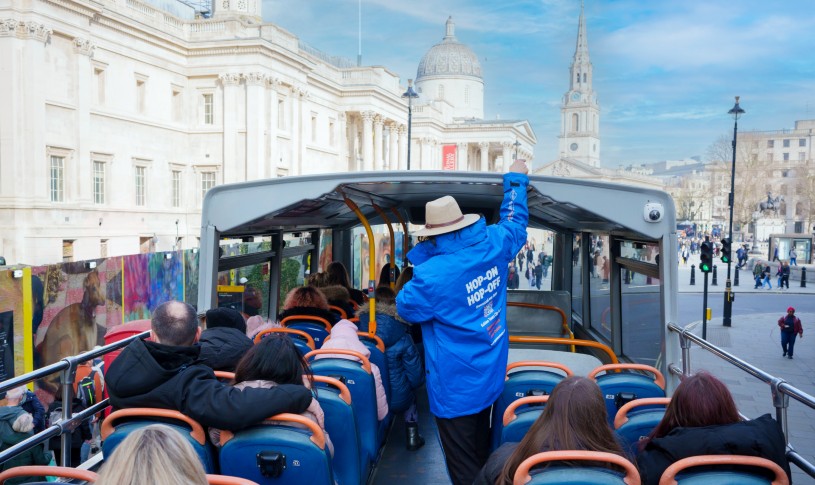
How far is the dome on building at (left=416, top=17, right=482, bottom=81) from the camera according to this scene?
4995 inches

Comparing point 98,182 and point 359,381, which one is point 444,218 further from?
point 98,182

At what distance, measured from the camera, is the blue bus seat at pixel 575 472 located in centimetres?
266

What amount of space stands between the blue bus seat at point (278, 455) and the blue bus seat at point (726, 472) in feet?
5.35

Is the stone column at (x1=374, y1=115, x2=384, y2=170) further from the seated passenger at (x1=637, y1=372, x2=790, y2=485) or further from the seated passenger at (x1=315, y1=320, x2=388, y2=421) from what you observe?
the seated passenger at (x1=637, y1=372, x2=790, y2=485)

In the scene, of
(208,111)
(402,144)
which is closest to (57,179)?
(208,111)

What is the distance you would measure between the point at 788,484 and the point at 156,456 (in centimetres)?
252

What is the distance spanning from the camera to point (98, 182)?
40.2m

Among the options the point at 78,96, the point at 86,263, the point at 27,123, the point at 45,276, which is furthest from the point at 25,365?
the point at 78,96

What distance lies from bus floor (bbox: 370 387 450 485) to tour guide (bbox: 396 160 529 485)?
121cm

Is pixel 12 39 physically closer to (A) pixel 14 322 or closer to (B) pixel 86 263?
(B) pixel 86 263

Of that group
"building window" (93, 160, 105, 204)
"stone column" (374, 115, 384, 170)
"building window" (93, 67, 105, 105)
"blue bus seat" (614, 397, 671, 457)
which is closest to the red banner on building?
"stone column" (374, 115, 384, 170)

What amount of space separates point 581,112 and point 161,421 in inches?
7793

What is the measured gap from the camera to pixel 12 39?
109 ft

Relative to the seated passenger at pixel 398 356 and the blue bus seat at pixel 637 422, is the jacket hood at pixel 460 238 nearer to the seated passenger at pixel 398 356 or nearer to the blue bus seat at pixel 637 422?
the blue bus seat at pixel 637 422
